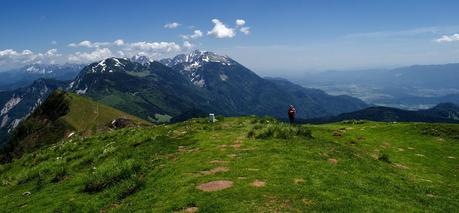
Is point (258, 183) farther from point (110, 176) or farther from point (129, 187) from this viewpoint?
point (110, 176)

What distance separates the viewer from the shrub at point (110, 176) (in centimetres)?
2686

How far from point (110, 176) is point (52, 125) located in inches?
5815

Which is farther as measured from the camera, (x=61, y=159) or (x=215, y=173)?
(x=61, y=159)

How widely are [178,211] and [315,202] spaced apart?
666cm

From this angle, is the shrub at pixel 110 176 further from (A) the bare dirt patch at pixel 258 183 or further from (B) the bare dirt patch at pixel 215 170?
(A) the bare dirt patch at pixel 258 183

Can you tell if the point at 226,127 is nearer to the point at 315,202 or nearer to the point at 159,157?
the point at 159,157

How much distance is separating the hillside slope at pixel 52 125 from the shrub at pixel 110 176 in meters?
91.6

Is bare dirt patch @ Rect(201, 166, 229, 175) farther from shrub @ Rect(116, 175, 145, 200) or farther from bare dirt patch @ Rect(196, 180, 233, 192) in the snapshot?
shrub @ Rect(116, 175, 145, 200)

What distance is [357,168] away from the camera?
28.6 meters

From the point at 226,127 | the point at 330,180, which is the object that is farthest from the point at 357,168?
the point at 226,127

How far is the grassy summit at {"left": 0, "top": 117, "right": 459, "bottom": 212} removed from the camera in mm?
21078

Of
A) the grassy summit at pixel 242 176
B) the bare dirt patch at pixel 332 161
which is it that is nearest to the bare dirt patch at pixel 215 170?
the grassy summit at pixel 242 176

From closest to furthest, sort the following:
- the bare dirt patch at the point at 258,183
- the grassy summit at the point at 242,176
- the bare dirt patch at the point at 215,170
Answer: the grassy summit at the point at 242,176
the bare dirt patch at the point at 258,183
the bare dirt patch at the point at 215,170

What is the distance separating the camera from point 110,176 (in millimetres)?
27219
